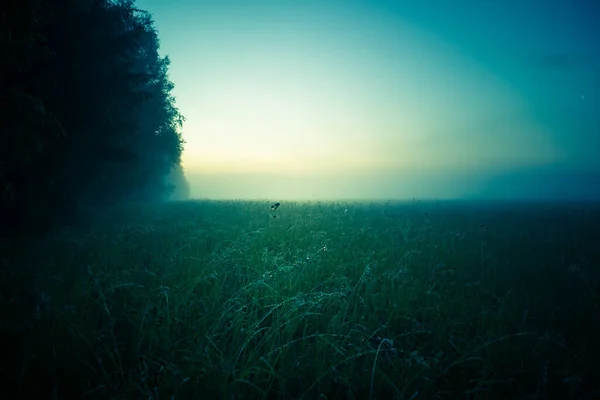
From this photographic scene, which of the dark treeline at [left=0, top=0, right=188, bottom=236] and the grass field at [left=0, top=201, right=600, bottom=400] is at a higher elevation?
the dark treeline at [left=0, top=0, right=188, bottom=236]

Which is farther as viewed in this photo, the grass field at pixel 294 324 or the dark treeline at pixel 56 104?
the dark treeline at pixel 56 104

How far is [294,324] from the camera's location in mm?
2627

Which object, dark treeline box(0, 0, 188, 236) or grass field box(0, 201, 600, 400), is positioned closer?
grass field box(0, 201, 600, 400)

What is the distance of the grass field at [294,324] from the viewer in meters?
1.94

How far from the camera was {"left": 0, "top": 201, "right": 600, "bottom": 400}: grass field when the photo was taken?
194 cm

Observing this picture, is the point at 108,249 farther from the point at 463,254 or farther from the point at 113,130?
the point at 463,254

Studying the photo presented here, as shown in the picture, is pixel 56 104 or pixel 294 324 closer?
pixel 294 324

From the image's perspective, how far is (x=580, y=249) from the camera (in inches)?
248

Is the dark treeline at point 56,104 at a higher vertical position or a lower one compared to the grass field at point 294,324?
higher

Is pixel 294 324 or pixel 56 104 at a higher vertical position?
pixel 56 104

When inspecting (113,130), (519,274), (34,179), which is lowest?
(519,274)

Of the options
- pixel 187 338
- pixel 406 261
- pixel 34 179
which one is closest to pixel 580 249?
pixel 406 261

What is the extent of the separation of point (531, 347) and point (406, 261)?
2521 millimetres

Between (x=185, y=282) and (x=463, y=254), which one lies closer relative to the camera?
(x=185, y=282)
